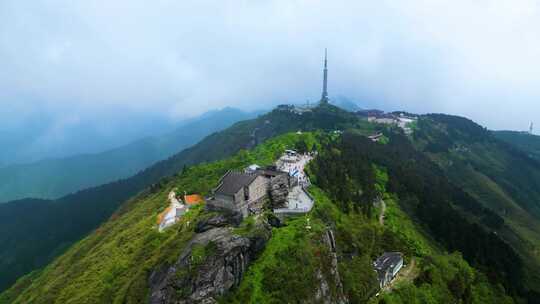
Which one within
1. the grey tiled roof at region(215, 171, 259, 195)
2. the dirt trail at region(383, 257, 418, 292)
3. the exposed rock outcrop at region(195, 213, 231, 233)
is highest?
the grey tiled roof at region(215, 171, 259, 195)

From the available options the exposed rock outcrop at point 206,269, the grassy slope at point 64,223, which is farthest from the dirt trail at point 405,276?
the grassy slope at point 64,223

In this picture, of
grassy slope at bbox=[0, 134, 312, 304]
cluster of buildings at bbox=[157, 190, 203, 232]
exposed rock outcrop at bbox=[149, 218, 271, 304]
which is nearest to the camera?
exposed rock outcrop at bbox=[149, 218, 271, 304]

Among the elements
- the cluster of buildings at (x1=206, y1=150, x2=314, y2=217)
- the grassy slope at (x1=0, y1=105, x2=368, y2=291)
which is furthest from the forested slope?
the grassy slope at (x1=0, y1=105, x2=368, y2=291)

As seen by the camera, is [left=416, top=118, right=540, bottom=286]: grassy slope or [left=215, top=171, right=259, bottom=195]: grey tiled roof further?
[left=416, top=118, right=540, bottom=286]: grassy slope

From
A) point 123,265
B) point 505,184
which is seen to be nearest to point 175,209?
point 123,265

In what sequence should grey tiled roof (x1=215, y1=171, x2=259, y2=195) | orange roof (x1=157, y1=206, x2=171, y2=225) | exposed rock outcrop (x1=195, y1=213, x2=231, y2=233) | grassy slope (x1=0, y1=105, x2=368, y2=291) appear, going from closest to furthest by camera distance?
exposed rock outcrop (x1=195, y1=213, x2=231, y2=233)
grey tiled roof (x1=215, y1=171, x2=259, y2=195)
orange roof (x1=157, y1=206, x2=171, y2=225)
grassy slope (x1=0, y1=105, x2=368, y2=291)

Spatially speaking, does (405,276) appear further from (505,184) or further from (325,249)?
(505,184)

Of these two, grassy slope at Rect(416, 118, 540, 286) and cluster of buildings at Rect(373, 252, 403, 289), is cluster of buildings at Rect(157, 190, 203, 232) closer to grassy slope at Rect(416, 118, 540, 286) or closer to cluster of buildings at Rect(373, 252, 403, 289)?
cluster of buildings at Rect(373, 252, 403, 289)

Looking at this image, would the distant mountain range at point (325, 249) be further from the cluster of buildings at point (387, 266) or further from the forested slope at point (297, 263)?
the cluster of buildings at point (387, 266)
